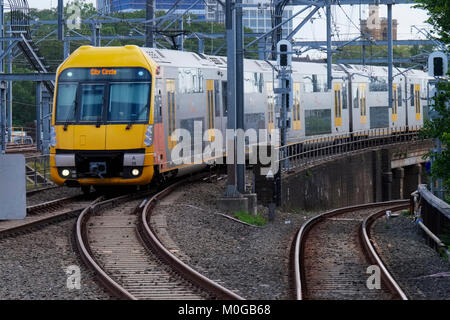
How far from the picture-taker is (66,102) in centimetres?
2248

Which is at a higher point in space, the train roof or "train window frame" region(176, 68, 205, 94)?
the train roof

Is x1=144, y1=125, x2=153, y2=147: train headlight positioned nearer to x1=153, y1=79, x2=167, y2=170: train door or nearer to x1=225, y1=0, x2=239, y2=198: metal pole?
x1=153, y1=79, x2=167, y2=170: train door

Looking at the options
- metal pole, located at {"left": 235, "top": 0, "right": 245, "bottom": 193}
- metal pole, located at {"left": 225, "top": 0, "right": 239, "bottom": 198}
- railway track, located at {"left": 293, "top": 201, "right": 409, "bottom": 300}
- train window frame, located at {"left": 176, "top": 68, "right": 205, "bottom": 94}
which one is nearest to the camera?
A: railway track, located at {"left": 293, "top": 201, "right": 409, "bottom": 300}

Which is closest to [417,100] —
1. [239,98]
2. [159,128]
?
[239,98]

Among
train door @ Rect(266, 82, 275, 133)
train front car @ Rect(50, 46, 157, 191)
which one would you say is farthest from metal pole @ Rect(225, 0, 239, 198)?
train door @ Rect(266, 82, 275, 133)

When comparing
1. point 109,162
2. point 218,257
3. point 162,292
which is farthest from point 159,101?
point 162,292

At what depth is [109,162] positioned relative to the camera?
73.2 ft

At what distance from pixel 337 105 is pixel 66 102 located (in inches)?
874

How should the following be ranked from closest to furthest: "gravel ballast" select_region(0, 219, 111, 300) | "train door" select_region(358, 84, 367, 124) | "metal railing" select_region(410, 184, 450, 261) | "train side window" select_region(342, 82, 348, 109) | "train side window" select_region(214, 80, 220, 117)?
"gravel ballast" select_region(0, 219, 111, 300) → "metal railing" select_region(410, 184, 450, 261) → "train side window" select_region(214, 80, 220, 117) → "train side window" select_region(342, 82, 348, 109) → "train door" select_region(358, 84, 367, 124)

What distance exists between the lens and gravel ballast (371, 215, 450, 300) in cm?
1324

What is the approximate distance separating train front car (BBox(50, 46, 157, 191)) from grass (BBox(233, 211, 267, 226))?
91.6 inches

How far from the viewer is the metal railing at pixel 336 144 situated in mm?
35000
